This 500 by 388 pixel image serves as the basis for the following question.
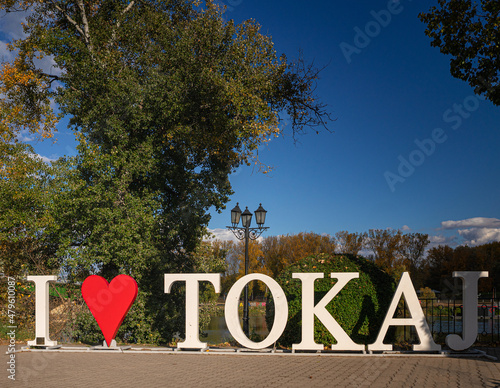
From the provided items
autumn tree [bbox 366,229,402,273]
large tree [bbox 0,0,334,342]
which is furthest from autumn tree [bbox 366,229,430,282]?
large tree [bbox 0,0,334,342]

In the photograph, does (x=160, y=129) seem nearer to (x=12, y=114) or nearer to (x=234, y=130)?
(x=234, y=130)

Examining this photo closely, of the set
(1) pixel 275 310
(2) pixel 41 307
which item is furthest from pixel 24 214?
(1) pixel 275 310

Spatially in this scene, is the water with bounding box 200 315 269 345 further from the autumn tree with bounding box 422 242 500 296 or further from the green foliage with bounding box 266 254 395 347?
the autumn tree with bounding box 422 242 500 296

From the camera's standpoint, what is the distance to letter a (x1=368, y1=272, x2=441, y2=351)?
932 cm

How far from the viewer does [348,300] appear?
10141 millimetres

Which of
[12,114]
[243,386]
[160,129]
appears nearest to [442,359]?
[243,386]

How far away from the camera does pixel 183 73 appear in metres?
14.6

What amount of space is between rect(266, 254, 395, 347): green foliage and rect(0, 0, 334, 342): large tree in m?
5.16

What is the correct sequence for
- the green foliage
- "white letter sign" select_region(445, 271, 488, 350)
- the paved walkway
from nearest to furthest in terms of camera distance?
the paved walkway, "white letter sign" select_region(445, 271, 488, 350), the green foliage

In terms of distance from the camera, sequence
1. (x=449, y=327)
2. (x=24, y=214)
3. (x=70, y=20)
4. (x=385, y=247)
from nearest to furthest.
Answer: (x=24, y=214), (x=449, y=327), (x=70, y=20), (x=385, y=247)

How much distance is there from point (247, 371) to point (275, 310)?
76.4 inches

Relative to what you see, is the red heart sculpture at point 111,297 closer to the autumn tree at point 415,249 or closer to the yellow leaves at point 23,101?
the yellow leaves at point 23,101

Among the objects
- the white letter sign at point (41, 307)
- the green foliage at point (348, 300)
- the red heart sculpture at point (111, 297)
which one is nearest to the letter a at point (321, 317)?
the green foliage at point (348, 300)

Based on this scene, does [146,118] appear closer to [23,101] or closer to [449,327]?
[23,101]
